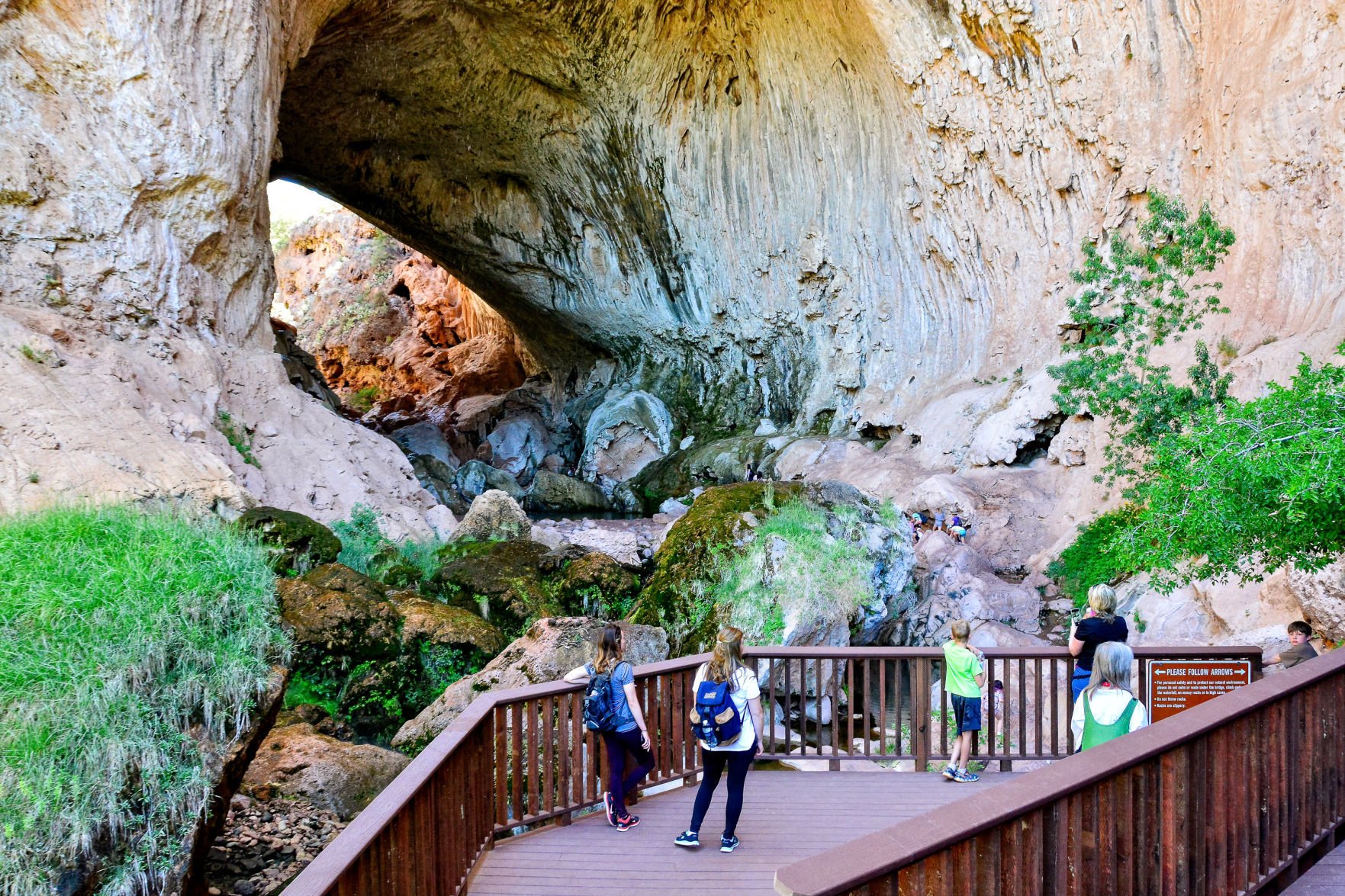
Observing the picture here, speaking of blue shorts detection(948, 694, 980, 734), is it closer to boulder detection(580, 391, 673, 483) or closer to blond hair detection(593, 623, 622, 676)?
blond hair detection(593, 623, 622, 676)

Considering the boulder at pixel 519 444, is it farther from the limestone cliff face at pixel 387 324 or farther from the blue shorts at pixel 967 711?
the blue shorts at pixel 967 711

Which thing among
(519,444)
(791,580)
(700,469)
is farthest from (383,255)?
Result: (791,580)

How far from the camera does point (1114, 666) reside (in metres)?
4.02

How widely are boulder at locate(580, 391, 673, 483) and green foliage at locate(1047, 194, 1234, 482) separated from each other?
14837 millimetres

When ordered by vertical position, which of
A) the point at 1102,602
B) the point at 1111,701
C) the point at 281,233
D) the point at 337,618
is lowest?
the point at 337,618

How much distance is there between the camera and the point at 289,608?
9.34 metres

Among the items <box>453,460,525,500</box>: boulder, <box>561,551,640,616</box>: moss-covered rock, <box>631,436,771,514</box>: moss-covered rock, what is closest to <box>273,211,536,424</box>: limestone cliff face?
<box>453,460,525,500</box>: boulder

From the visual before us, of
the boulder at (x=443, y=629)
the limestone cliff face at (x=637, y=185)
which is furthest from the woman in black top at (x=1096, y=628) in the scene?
the limestone cliff face at (x=637, y=185)

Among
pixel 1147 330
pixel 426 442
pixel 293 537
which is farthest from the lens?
pixel 426 442

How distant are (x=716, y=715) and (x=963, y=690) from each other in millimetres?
1951

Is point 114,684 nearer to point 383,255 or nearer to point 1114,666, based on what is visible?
point 1114,666

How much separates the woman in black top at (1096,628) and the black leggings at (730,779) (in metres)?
2.13

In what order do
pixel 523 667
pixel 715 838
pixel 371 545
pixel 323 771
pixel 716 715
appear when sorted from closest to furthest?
pixel 716 715 → pixel 715 838 → pixel 323 771 → pixel 523 667 → pixel 371 545

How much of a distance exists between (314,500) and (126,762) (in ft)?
29.3
